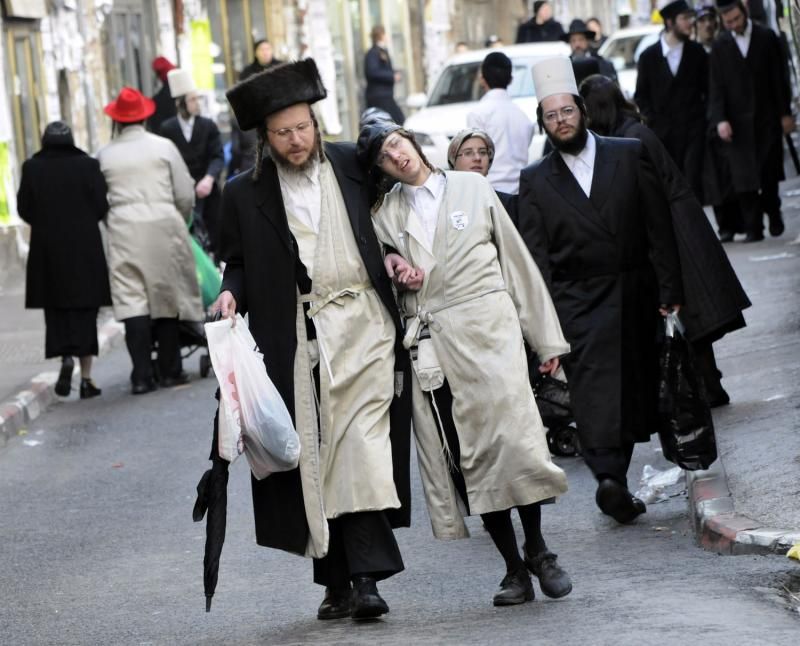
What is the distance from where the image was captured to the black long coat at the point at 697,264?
8461 mm

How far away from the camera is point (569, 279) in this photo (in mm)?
8281

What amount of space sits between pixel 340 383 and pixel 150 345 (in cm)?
755

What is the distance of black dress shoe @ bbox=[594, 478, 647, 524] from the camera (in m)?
8.21

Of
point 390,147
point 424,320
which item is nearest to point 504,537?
point 424,320

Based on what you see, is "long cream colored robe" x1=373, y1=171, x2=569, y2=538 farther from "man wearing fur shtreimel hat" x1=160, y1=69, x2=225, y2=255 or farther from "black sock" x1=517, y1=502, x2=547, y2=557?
"man wearing fur shtreimel hat" x1=160, y1=69, x2=225, y2=255

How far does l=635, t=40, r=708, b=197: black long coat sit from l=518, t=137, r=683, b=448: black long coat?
923 cm

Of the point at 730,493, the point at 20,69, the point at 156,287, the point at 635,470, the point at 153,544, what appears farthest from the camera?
the point at 20,69

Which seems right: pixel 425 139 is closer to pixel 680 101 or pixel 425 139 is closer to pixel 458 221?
pixel 680 101

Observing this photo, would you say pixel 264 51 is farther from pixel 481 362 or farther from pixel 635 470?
pixel 481 362

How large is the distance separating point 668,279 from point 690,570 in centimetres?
147

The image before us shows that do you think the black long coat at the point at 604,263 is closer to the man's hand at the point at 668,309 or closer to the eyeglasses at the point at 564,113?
the man's hand at the point at 668,309

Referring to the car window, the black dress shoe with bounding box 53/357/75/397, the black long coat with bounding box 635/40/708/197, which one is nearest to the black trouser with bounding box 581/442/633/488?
the black dress shoe with bounding box 53/357/75/397

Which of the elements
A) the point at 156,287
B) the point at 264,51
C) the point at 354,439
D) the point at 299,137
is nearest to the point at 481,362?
the point at 354,439

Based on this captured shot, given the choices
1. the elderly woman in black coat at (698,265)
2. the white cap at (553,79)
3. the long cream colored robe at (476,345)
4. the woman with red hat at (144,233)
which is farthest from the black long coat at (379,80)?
the long cream colored robe at (476,345)
